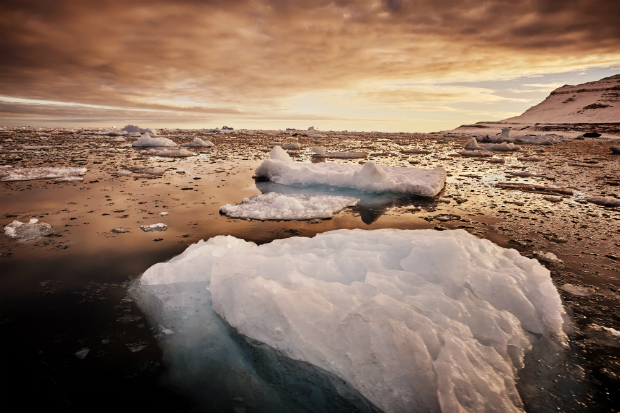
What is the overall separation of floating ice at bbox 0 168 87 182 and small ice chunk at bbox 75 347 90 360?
23.8 feet

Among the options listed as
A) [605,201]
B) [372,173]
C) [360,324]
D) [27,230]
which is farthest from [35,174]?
[605,201]

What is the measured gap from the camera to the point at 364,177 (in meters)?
6.18

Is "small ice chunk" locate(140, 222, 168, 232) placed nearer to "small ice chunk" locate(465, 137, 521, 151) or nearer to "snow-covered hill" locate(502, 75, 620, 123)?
"small ice chunk" locate(465, 137, 521, 151)

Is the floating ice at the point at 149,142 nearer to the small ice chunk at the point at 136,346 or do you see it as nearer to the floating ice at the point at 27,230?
the floating ice at the point at 27,230

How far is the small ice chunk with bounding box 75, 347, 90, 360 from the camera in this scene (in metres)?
1.75

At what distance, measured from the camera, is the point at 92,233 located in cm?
367

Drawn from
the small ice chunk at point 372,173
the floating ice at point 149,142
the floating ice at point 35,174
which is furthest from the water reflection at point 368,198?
the floating ice at point 149,142

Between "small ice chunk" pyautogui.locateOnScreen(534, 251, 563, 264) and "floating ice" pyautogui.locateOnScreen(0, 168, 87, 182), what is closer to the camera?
"small ice chunk" pyautogui.locateOnScreen(534, 251, 563, 264)

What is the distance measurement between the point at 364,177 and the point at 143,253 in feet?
14.5

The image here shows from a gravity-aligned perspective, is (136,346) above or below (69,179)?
below

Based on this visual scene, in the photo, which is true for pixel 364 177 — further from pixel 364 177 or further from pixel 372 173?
pixel 372 173

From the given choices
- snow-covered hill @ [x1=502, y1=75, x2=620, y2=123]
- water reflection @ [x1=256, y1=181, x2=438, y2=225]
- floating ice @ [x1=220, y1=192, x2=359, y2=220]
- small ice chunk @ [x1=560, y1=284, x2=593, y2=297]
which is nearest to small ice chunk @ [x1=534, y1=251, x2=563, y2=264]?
small ice chunk @ [x1=560, y1=284, x2=593, y2=297]

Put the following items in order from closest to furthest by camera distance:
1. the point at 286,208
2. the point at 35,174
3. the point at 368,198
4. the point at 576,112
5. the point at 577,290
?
the point at 577,290 → the point at 286,208 → the point at 368,198 → the point at 35,174 → the point at 576,112

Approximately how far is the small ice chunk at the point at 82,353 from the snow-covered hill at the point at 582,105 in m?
82.0
